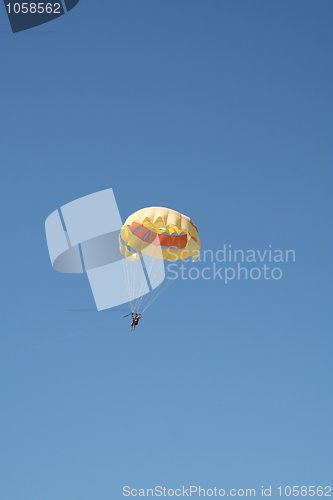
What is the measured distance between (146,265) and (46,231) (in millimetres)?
5810

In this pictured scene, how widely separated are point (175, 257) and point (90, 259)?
6706mm

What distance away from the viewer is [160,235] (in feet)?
147

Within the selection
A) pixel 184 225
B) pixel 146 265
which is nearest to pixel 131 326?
pixel 146 265

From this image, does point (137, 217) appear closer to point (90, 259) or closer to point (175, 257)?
point (175, 257)

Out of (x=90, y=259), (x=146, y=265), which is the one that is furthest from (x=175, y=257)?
(x=90, y=259)

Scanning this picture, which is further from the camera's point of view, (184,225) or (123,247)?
(123,247)

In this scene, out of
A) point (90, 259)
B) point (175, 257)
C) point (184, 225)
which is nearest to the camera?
point (184, 225)

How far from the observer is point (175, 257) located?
45250mm

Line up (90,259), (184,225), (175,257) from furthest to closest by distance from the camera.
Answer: (90,259) → (175,257) → (184,225)

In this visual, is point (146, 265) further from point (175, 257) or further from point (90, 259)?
point (90, 259)

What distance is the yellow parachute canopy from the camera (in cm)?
4194

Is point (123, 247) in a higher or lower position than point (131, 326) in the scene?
higher

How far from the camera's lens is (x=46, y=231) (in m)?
46.3

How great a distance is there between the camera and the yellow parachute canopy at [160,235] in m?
41.9
